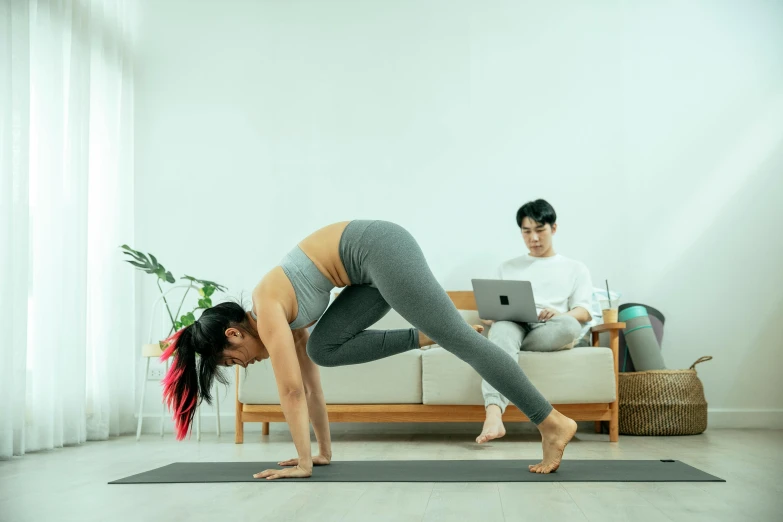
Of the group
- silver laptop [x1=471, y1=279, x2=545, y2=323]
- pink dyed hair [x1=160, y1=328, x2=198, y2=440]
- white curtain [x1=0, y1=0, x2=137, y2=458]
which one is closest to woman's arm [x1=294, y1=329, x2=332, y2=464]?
pink dyed hair [x1=160, y1=328, x2=198, y2=440]

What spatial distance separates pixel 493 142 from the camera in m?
4.38

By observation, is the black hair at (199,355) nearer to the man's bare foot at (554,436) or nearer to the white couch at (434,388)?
the man's bare foot at (554,436)

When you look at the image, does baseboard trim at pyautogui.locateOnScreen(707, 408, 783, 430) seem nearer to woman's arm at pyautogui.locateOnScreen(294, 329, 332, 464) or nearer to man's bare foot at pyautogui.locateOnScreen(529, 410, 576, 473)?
man's bare foot at pyautogui.locateOnScreen(529, 410, 576, 473)

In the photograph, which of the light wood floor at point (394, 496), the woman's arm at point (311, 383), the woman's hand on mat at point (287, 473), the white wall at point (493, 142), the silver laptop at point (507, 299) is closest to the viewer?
the light wood floor at point (394, 496)

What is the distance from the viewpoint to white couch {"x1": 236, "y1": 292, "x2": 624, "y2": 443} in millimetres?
3438

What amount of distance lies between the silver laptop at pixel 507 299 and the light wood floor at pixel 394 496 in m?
0.71

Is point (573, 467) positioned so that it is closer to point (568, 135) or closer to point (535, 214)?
point (535, 214)

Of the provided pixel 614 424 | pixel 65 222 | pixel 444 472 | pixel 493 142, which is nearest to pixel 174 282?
pixel 65 222

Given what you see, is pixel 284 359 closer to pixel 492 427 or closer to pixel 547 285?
pixel 492 427

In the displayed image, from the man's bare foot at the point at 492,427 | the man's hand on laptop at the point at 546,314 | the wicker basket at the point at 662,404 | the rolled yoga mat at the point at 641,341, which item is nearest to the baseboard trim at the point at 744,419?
the wicker basket at the point at 662,404

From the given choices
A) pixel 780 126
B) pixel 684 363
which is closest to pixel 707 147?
pixel 780 126

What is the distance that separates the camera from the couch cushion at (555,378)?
3.43m

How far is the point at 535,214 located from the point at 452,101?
1033 millimetres

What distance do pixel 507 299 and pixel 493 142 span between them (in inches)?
49.8
